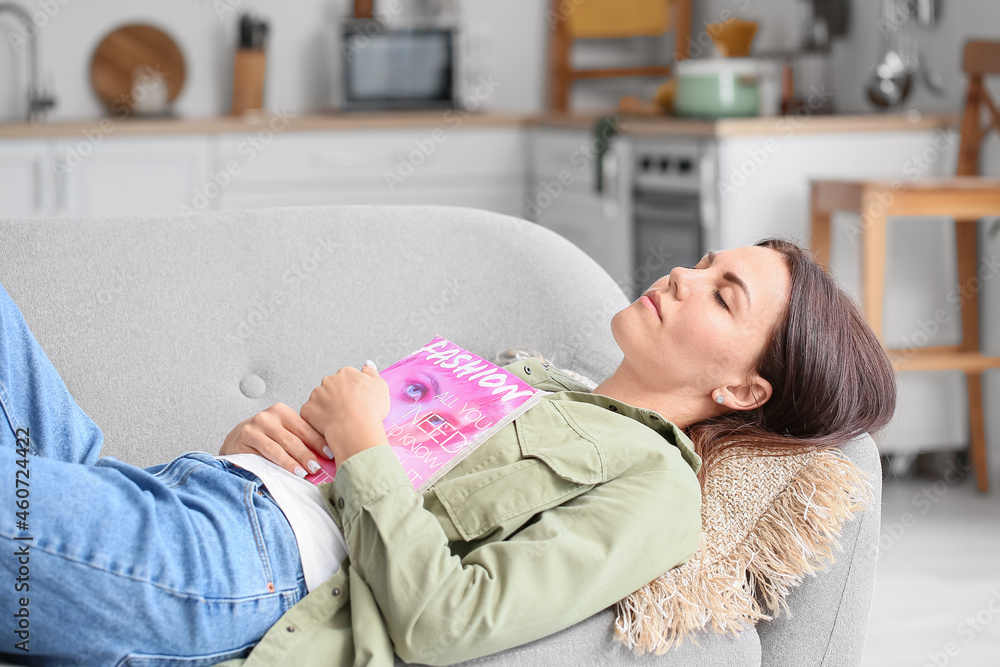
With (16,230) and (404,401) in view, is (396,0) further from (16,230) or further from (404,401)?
(404,401)

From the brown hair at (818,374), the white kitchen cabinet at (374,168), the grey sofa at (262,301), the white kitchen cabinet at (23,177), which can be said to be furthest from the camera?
the white kitchen cabinet at (374,168)

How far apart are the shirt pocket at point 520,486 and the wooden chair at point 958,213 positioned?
1548 mm

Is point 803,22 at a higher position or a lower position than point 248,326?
higher

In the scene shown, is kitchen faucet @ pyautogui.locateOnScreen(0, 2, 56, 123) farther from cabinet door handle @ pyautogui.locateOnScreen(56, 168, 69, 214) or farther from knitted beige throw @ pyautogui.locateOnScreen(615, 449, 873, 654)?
knitted beige throw @ pyautogui.locateOnScreen(615, 449, 873, 654)

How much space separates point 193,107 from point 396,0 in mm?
990

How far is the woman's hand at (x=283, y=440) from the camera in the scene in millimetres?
1147

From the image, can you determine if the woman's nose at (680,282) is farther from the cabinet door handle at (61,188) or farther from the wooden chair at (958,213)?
the cabinet door handle at (61,188)

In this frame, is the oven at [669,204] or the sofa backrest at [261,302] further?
the oven at [669,204]

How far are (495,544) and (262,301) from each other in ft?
2.08

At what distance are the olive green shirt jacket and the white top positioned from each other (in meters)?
0.02

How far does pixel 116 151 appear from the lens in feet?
11.9

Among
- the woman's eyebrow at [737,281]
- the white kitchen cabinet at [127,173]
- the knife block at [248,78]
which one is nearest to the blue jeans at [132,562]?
the woman's eyebrow at [737,281]

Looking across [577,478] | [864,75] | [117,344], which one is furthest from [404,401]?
[864,75]

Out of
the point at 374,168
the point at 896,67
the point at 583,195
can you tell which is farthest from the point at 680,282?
the point at 374,168
